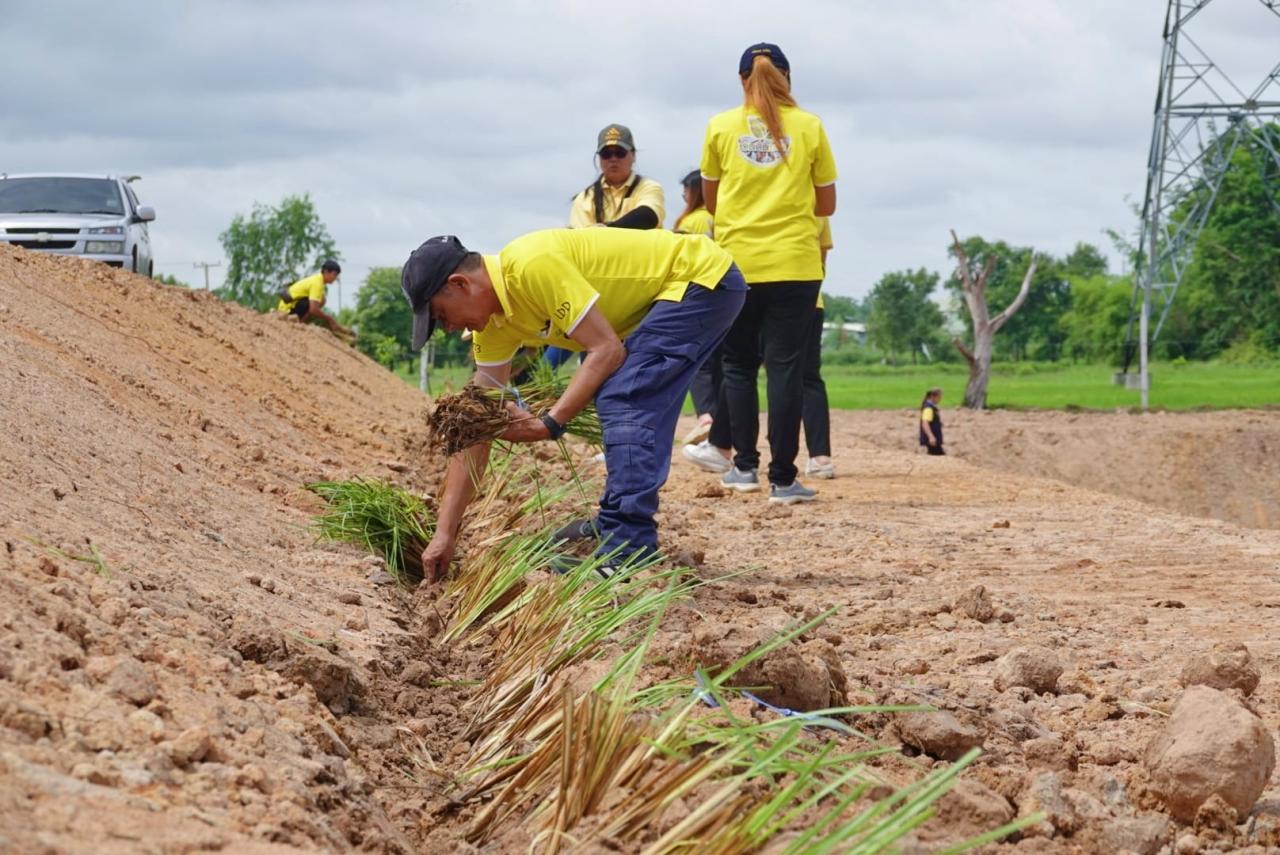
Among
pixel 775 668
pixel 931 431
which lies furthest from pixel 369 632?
pixel 931 431

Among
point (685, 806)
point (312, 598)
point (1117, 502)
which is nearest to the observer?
point (685, 806)

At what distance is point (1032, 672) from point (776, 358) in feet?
10.3

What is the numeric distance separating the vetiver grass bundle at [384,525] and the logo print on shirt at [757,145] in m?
2.33

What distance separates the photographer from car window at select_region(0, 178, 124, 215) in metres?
14.8

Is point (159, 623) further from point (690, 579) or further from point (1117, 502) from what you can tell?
point (1117, 502)

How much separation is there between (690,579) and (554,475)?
187cm

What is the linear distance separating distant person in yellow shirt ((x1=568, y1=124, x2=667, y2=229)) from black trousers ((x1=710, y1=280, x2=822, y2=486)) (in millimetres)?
670

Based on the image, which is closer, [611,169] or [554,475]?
[554,475]

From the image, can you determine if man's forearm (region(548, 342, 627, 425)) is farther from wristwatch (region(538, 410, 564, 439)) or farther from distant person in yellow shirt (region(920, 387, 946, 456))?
distant person in yellow shirt (region(920, 387, 946, 456))

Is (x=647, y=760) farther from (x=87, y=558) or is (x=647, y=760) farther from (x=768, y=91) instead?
(x=768, y=91)

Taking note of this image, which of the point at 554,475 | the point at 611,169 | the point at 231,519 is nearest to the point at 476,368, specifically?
the point at 231,519

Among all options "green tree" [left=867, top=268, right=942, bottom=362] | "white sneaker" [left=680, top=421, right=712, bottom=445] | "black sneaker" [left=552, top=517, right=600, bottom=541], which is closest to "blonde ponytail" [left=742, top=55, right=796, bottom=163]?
"black sneaker" [left=552, top=517, right=600, bottom=541]

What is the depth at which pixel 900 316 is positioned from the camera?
59.3m

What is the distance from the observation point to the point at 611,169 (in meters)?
7.07
